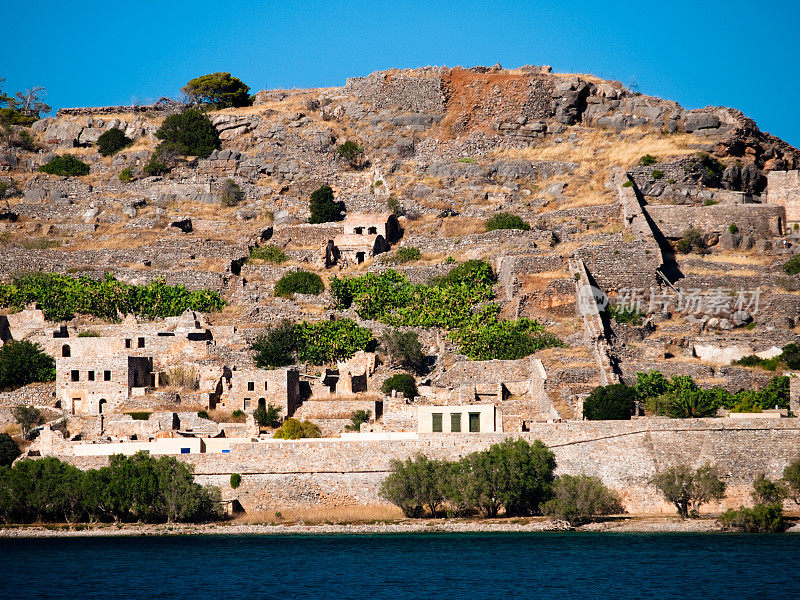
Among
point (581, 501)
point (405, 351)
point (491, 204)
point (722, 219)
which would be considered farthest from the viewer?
Result: point (491, 204)

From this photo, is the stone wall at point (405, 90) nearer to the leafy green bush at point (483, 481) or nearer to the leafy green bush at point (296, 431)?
the leafy green bush at point (296, 431)

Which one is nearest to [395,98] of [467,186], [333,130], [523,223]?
[333,130]

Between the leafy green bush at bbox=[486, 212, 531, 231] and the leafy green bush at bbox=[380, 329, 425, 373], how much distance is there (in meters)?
13.4

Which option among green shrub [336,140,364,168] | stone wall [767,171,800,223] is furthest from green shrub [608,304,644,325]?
green shrub [336,140,364,168]

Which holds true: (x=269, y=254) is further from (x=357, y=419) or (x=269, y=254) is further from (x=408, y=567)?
(x=408, y=567)

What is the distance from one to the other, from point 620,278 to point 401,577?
23361mm

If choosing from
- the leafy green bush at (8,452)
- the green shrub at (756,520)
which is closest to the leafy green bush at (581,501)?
the green shrub at (756,520)

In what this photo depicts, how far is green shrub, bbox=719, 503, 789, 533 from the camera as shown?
150 feet

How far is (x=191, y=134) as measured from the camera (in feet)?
293

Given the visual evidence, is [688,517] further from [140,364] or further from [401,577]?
[140,364]

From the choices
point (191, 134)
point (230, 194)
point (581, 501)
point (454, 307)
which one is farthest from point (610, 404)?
point (191, 134)

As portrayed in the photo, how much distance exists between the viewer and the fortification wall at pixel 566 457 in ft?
156

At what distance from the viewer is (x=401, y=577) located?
43.0m

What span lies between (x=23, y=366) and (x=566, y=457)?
23887 millimetres
